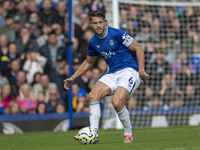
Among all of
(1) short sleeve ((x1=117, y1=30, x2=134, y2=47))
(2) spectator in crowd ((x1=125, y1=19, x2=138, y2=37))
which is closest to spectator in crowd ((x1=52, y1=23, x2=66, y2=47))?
(2) spectator in crowd ((x1=125, y1=19, x2=138, y2=37))

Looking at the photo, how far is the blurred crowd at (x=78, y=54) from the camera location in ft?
37.6

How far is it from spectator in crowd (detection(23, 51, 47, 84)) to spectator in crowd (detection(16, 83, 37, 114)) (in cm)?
35

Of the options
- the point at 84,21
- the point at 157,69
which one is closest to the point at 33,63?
the point at 84,21

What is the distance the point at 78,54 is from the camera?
12234 mm

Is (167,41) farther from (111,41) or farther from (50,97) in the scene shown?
(111,41)

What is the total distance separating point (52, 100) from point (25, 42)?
1.72 meters

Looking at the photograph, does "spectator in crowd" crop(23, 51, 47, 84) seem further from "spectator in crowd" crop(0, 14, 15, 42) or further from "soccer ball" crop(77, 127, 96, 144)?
"soccer ball" crop(77, 127, 96, 144)

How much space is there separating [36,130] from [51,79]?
4.96ft

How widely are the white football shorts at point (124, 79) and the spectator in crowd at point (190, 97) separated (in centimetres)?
596

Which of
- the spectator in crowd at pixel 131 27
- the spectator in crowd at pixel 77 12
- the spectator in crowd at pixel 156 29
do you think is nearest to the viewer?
the spectator in crowd at pixel 131 27

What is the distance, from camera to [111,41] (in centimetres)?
665

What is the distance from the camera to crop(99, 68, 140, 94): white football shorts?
6.50 m

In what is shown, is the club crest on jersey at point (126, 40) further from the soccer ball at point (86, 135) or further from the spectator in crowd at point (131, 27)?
the spectator in crowd at point (131, 27)

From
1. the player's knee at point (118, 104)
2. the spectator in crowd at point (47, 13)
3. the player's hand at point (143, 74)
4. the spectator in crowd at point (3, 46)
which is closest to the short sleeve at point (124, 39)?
the player's hand at point (143, 74)
